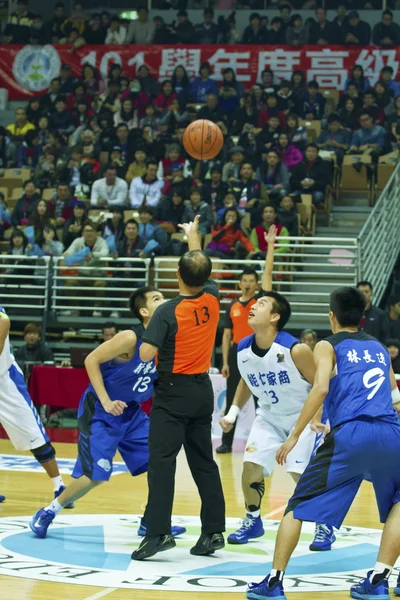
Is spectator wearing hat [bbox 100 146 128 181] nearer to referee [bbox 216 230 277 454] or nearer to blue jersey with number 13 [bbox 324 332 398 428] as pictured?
referee [bbox 216 230 277 454]

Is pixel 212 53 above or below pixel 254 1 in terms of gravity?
below

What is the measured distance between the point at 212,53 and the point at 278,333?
15427mm

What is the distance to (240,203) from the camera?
17.0 meters

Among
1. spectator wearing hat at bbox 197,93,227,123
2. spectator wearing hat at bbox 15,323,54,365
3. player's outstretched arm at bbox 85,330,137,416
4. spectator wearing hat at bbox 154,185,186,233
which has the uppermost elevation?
spectator wearing hat at bbox 197,93,227,123

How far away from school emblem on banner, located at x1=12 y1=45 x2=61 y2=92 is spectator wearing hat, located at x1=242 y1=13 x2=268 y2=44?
→ 14.2ft

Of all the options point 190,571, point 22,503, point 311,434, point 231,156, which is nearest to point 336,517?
point 190,571

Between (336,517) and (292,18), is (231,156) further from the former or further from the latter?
(336,517)

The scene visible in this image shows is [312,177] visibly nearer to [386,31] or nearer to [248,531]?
[386,31]

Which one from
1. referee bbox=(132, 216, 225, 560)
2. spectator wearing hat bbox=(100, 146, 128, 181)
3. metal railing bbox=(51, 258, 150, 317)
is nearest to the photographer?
referee bbox=(132, 216, 225, 560)

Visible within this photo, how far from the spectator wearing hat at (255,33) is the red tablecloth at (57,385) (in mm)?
10366

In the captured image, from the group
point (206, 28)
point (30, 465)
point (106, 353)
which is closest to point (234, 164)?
point (206, 28)

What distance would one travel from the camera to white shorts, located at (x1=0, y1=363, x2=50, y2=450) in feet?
26.8

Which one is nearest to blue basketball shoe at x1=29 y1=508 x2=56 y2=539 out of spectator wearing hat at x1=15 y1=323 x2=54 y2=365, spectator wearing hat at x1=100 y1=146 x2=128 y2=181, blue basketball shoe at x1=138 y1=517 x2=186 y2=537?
blue basketball shoe at x1=138 y1=517 x2=186 y2=537

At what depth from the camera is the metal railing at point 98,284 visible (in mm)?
16188
